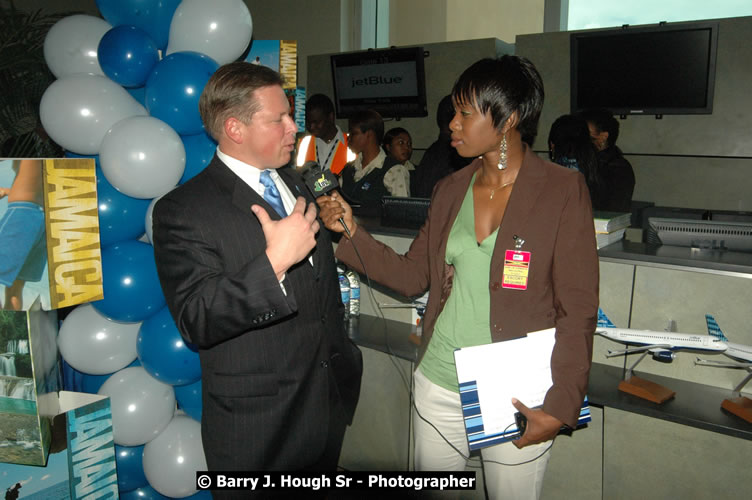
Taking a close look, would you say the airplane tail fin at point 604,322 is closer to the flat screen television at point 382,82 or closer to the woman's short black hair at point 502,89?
the woman's short black hair at point 502,89

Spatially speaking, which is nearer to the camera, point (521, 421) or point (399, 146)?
point (521, 421)

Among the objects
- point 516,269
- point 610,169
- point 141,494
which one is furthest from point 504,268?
point 610,169

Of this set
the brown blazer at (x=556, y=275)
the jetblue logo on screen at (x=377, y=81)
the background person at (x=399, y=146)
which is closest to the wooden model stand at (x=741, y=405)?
the brown blazer at (x=556, y=275)

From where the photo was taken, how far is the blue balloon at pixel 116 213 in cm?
198

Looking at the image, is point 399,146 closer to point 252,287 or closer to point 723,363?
point 723,363

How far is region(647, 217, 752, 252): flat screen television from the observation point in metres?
Result: 1.95

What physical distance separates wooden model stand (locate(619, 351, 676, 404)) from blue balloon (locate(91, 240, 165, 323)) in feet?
5.55

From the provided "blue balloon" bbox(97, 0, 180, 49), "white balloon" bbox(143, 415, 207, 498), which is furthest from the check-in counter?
"blue balloon" bbox(97, 0, 180, 49)

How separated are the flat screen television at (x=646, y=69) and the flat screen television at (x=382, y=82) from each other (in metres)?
1.56

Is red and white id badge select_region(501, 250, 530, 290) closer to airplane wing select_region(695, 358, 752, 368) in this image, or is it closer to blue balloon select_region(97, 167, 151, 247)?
airplane wing select_region(695, 358, 752, 368)

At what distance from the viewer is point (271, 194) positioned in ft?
4.98

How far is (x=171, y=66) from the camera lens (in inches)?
77.7

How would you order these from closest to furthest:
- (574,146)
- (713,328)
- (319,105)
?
(713,328), (574,146), (319,105)

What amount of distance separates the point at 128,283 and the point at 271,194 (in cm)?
77
